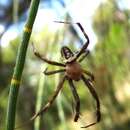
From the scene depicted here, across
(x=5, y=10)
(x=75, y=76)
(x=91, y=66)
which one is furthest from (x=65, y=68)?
(x=5, y=10)

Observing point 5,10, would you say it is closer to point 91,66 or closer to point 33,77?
point 33,77

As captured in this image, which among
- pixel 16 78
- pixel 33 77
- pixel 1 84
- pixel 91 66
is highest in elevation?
pixel 16 78

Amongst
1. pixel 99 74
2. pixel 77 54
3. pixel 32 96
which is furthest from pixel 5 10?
pixel 77 54

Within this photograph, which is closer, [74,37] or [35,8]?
[35,8]

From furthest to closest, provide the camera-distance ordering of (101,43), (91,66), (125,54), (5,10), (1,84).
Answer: (1,84) → (5,10) → (125,54) → (101,43) → (91,66)

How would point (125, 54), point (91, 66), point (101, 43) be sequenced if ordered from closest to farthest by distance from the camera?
point (91, 66)
point (101, 43)
point (125, 54)

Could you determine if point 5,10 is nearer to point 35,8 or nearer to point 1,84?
point 1,84

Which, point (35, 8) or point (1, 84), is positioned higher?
point (35, 8)

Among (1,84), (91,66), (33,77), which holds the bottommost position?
(1,84)

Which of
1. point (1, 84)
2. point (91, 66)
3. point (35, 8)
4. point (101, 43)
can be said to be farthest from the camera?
point (1, 84)
